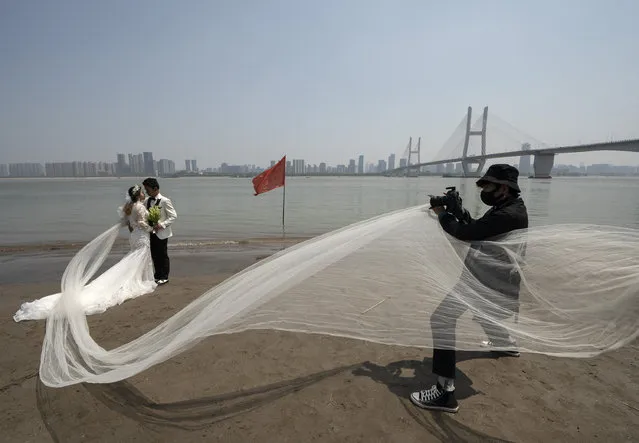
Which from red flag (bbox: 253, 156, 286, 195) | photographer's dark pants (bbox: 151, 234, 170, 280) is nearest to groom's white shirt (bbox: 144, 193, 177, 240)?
photographer's dark pants (bbox: 151, 234, 170, 280)

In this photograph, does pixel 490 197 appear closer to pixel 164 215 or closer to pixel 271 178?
pixel 164 215

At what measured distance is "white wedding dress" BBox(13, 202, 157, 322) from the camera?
4328mm

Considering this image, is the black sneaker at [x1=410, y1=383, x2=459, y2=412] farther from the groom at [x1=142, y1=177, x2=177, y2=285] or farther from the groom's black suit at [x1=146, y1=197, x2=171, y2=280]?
the groom's black suit at [x1=146, y1=197, x2=171, y2=280]

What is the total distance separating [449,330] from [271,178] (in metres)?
9.36

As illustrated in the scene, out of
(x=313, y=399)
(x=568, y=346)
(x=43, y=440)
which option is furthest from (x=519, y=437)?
(x=43, y=440)

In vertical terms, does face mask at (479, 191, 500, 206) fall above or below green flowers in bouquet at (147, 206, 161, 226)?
above

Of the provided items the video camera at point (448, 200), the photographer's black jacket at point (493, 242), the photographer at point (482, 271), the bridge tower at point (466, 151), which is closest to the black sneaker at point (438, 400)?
the photographer at point (482, 271)

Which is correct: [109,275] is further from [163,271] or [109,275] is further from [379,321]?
[379,321]

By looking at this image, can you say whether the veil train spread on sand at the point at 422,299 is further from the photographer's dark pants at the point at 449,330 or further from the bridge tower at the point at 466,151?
the bridge tower at the point at 466,151

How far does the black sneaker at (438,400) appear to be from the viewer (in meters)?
2.56

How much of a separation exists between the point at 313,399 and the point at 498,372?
1.72m

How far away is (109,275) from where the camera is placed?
489 centimetres

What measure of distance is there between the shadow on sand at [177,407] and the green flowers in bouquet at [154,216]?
2959mm

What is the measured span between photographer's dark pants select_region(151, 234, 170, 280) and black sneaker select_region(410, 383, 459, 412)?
466 cm
